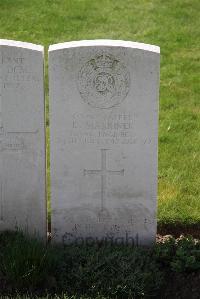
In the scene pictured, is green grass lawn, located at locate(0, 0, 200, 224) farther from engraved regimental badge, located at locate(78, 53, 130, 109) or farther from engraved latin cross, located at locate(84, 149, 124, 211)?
engraved regimental badge, located at locate(78, 53, 130, 109)

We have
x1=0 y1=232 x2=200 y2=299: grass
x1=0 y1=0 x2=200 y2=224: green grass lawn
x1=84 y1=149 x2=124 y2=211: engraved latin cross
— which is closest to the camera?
x1=0 y1=232 x2=200 y2=299: grass

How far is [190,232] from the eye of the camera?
566 cm

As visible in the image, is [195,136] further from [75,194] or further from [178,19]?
[178,19]

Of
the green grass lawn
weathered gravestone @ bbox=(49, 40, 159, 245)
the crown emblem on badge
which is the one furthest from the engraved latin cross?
the green grass lawn

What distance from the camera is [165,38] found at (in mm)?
9781

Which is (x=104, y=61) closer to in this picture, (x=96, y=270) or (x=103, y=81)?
(x=103, y=81)

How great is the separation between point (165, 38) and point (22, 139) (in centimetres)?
521

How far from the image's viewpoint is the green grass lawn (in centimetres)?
624

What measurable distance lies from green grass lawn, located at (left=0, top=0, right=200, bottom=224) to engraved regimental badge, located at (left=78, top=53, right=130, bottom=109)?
1380 mm

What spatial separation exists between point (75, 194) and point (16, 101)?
2.88ft

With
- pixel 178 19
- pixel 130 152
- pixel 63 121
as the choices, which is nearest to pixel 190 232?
pixel 130 152

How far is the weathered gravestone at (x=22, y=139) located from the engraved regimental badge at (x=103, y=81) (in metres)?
0.34

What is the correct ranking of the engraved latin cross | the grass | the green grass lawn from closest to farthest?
1. the grass
2. the engraved latin cross
3. the green grass lawn

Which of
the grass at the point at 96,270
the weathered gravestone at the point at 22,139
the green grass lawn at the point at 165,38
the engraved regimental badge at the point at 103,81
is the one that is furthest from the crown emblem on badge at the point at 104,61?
the green grass lawn at the point at 165,38
